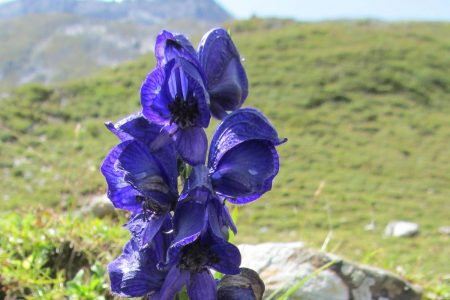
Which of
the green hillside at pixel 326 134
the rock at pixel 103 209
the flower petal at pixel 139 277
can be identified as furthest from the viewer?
the green hillside at pixel 326 134

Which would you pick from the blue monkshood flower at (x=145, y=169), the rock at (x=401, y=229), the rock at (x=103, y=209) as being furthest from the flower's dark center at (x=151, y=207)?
the rock at (x=401, y=229)

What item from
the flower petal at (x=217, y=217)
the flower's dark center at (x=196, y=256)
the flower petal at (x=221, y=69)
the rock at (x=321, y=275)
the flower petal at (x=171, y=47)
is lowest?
the rock at (x=321, y=275)

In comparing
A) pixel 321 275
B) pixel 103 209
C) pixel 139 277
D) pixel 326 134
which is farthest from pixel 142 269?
pixel 326 134

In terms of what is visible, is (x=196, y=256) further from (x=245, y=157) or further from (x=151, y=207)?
(x=245, y=157)

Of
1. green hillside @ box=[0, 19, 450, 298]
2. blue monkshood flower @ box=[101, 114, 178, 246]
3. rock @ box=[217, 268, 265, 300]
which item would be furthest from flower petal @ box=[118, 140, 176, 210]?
green hillside @ box=[0, 19, 450, 298]

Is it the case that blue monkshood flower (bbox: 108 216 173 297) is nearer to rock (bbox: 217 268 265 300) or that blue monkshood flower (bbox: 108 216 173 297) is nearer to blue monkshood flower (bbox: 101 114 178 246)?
blue monkshood flower (bbox: 101 114 178 246)

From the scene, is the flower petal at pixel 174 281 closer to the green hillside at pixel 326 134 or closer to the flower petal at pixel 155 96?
the flower petal at pixel 155 96

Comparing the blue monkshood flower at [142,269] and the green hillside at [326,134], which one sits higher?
the blue monkshood flower at [142,269]
